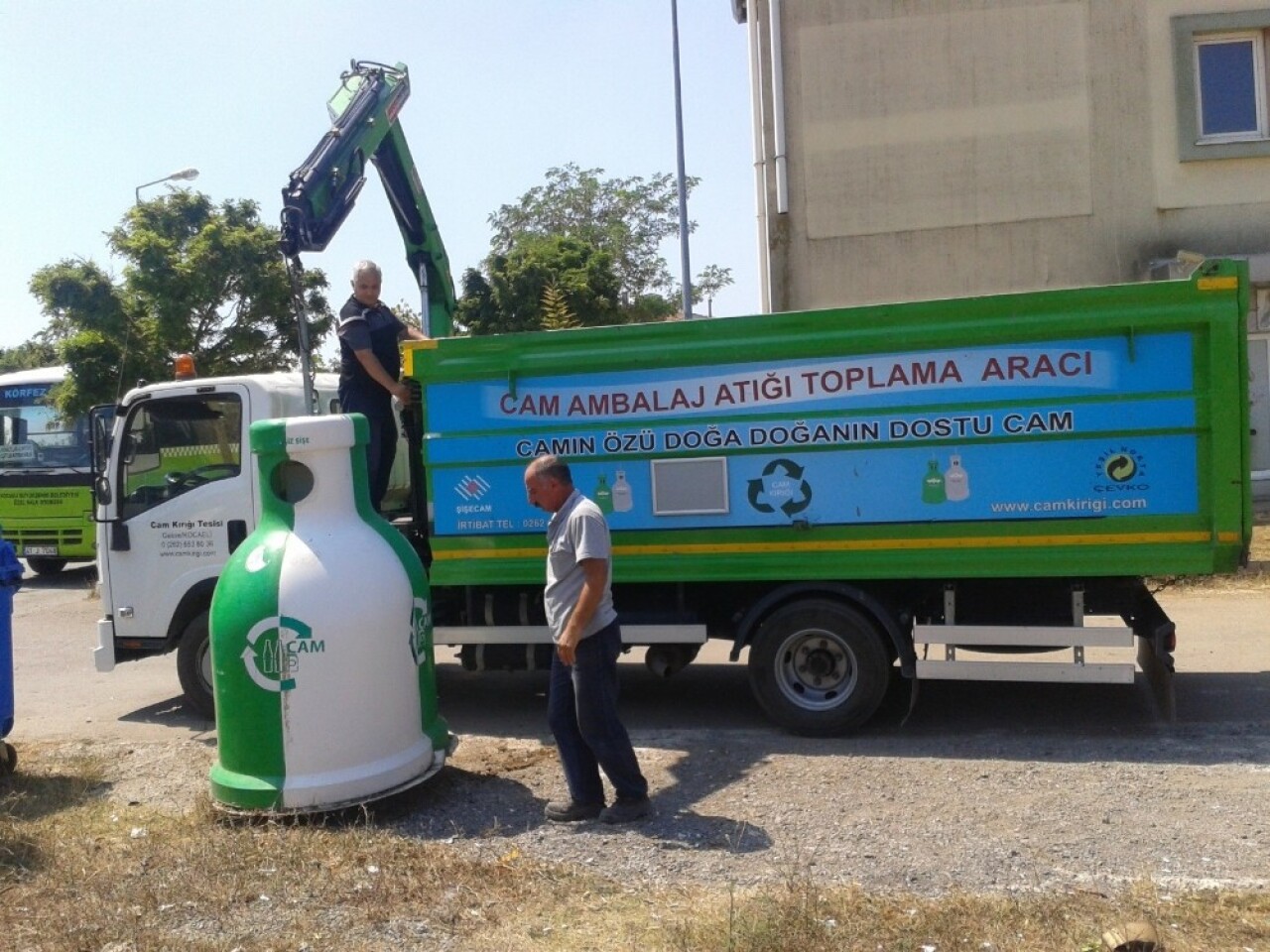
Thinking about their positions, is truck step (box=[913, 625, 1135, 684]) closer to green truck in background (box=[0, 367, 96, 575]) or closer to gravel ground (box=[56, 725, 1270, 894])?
gravel ground (box=[56, 725, 1270, 894])

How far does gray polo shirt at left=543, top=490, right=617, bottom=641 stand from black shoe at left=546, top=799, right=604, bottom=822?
2.69ft

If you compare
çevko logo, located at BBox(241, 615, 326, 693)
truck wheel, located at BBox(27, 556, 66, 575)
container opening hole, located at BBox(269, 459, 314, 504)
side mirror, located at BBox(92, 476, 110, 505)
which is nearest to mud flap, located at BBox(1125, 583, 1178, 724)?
çevko logo, located at BBox(241, 615, 326, 693)

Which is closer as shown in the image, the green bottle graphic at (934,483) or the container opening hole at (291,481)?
the container opening hole at (291,481)

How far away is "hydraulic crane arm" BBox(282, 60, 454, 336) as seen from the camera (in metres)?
9.15

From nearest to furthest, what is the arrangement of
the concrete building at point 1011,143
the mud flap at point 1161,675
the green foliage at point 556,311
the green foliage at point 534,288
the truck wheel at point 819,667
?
the mud flap at point 1161,675 < the truck wheel at point 819,667 < the concrete building at point 1011,143 < the green foliage at point 556,311 < the green foliage at point 534,288

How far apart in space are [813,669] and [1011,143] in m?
9.95

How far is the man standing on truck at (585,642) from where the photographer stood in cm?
567

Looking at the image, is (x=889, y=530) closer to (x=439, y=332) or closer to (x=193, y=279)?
(x=439, y=332)

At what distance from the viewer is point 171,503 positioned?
8172 millimetres

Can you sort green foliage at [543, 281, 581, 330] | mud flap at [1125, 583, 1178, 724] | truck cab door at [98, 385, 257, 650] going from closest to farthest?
mud flap at [1125, 583, 1178, 724] < truck cab door at [98, 385, 257, 650] < green foliage at [543, 281, 581, 330]

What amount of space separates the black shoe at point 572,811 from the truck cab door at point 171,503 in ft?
10.8

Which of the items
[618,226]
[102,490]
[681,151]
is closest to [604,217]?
[618,226]

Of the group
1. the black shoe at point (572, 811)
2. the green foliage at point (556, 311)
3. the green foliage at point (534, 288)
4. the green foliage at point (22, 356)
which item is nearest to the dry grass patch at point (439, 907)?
the black shoe at point (572, 811)

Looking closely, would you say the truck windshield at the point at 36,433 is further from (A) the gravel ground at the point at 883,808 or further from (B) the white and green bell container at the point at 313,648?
(B) the white and green bell container at the point at 313,648
